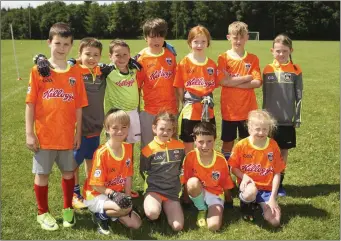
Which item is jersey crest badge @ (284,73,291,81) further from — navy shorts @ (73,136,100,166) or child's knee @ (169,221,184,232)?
navy shorts @ (73,136,100,166)

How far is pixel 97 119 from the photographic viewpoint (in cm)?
514

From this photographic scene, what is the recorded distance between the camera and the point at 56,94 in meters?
4.43

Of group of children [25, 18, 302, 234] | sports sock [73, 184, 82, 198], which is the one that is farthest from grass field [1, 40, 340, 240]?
sports sock [73, 184, 82, 198]

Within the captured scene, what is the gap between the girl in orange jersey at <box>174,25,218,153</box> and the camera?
16.9 feet

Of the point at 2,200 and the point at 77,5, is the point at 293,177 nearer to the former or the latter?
the point at 2,200

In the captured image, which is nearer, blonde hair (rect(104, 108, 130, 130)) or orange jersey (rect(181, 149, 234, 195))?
blonde hair (rect(104, 108, 130, 130))

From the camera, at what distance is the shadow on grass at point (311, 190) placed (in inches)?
216

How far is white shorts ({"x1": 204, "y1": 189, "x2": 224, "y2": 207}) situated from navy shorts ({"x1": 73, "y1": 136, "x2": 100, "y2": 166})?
160 centimetres

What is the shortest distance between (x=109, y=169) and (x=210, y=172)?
1223 millimetres

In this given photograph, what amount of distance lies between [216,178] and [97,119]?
1.70 metres

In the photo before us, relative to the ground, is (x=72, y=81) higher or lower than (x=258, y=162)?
higher

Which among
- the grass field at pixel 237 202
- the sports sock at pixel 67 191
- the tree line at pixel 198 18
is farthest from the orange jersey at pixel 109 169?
Answer: the tree line at pixel 198 18

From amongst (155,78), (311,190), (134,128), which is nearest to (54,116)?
(134,128)

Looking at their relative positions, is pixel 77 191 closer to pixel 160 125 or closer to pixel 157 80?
pixel 160 125
